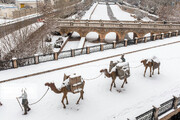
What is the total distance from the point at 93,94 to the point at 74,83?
2053mm

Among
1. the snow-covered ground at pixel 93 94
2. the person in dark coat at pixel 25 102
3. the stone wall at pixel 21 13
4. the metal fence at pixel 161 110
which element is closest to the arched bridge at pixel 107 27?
the stone wall at pixel 21 13

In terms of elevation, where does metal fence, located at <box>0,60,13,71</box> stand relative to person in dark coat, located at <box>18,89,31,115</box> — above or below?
above

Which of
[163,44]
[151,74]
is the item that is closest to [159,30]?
[163,44]

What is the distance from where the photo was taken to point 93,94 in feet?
31.8

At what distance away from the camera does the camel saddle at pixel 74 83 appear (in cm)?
802

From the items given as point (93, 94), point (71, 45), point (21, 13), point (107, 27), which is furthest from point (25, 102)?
point (21, 13)

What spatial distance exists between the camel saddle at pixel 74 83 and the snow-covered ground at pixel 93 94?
3.58ft

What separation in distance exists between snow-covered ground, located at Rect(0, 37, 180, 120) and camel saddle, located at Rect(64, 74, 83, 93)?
109 cm

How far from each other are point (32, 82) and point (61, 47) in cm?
1525

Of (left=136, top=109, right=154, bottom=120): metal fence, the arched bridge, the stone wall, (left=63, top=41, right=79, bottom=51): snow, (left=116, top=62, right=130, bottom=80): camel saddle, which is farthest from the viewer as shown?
the stone wall

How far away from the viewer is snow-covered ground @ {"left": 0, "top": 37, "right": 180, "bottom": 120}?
815 cm

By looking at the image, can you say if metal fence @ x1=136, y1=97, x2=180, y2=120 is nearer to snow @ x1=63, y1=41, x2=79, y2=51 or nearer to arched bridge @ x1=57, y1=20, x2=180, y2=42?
snow @ x1=63, y1=41, x2=79, y2=51

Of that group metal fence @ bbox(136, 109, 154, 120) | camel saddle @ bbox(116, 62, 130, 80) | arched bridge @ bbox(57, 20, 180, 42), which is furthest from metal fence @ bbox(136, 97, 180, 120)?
arched bridge @ bbox(57, 20, 180, 42)

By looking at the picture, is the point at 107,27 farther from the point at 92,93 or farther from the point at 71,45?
the point at 92,93
